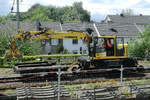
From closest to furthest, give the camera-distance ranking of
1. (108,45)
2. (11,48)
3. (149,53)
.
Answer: (11,48), (108,45), (149,53)

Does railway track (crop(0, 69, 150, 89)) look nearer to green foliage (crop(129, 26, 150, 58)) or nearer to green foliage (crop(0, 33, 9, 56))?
green foliage (crop(0, 33, 9, 56))

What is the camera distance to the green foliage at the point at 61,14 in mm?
82625

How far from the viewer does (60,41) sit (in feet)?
146

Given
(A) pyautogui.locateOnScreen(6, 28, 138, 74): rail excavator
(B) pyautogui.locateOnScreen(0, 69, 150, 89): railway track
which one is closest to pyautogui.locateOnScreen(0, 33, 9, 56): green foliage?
(A) pyautogui.locateOnScreen(6, 28, 138, 74): rail excavator

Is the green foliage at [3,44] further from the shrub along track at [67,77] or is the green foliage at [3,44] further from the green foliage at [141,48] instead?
the green foliage at [141,48]

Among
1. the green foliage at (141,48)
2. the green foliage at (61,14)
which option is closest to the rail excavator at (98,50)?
the green foliage at (141,48)

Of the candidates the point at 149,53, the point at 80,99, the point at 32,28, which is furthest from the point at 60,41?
the point at 80,99

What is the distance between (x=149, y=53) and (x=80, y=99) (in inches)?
868

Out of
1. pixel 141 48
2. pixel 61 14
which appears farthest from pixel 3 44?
pixel 61 14

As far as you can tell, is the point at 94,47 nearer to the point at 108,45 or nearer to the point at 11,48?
the point at 108,45

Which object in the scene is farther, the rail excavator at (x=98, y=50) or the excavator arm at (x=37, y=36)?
the rail excavator at (x=98, y=50)

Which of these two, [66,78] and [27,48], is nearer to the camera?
[66,78]

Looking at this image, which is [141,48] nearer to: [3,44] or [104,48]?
[104,48]

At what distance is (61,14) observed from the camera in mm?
90062
